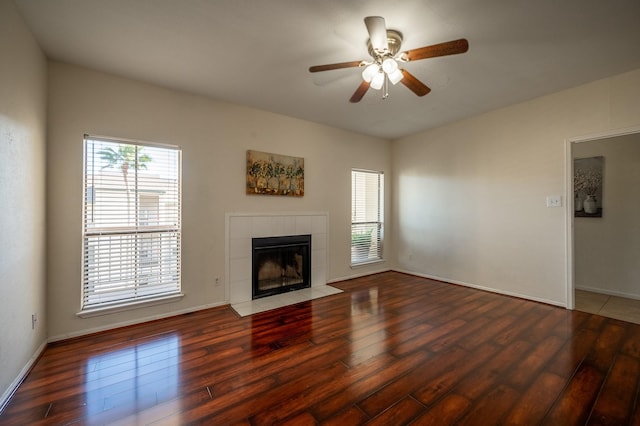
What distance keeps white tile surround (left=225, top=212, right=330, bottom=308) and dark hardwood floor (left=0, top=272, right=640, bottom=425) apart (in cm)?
50

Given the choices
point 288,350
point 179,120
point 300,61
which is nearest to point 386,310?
point 288,350

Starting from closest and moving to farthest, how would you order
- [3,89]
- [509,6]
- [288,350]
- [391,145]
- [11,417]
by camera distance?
[11,417], [3,89], [509,6], [288,350], [391,145]

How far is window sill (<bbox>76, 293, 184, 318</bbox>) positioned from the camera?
262 cm

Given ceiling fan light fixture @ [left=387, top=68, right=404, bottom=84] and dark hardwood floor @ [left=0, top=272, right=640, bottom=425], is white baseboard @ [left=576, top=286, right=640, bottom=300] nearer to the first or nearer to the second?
dark hardwood floor @ [left=0, top=272, right=640, bottom=425]

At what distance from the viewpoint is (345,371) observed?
2.02m

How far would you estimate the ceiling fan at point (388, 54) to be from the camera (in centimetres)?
175

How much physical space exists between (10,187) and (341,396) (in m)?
2.67

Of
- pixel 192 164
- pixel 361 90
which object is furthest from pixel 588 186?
pixel 192 164

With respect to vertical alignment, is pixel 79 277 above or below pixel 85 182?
below

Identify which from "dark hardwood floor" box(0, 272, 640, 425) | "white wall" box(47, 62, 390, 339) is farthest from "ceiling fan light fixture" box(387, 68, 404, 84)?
"dark hardwood floor" box(0, 272, 640, 425)

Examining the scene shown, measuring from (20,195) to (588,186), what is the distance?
664 cm

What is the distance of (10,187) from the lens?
181 cm

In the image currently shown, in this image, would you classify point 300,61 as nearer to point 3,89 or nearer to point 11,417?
point 3,89

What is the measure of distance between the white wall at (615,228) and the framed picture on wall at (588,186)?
57mm
